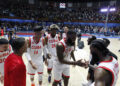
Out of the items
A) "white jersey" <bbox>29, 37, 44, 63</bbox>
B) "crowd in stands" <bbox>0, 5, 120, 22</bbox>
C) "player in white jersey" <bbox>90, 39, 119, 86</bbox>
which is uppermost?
"crowd in stands" <bbox>0, 5, 120, 22</bbox>

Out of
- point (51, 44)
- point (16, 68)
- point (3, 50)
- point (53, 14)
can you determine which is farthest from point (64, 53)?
point (53, 14)

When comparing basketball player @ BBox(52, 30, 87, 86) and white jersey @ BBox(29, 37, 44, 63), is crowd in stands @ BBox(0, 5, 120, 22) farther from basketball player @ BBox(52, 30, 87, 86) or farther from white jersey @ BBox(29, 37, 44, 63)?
basketball player @ BBox(52, 30, 87, 86)

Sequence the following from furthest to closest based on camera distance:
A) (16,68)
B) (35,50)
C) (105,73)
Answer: (35,50), (16,68), (105,73)

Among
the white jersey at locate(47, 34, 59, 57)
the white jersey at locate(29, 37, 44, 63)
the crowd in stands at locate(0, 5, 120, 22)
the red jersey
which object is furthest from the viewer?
the crowd in stands at locate(0, 5, 120, 22)

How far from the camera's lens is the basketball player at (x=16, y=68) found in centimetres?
176

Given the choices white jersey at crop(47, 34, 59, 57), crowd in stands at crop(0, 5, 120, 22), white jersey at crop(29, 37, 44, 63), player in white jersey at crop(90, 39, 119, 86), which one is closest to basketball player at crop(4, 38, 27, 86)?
player in white jersey at crop(90, 39, 119, 86)

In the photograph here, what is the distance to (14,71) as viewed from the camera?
175cm

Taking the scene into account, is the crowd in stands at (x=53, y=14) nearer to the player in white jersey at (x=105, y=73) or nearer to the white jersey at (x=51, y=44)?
the white jersey at (x=51, y=44)

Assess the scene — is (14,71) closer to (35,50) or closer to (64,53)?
(64,53)

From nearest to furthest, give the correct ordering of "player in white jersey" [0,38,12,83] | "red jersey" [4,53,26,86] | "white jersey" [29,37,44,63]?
"red jersey" [4,53,26,86] → "player in white jersey" [0,38,12,83] → "white jersey" [29,37,44,63]

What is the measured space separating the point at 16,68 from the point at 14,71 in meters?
0.06

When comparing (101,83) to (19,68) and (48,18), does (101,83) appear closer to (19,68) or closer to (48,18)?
(19,68)

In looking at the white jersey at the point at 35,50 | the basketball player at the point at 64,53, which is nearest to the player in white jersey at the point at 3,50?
the white jersey at the point at 35,50

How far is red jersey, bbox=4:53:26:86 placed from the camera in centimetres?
175
